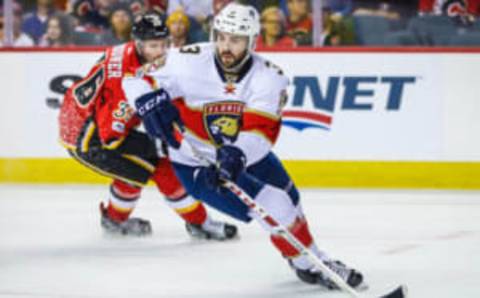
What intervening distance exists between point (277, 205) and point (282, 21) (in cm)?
324

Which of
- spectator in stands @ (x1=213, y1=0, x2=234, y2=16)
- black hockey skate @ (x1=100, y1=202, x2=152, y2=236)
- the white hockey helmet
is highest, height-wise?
the white hockey helmet

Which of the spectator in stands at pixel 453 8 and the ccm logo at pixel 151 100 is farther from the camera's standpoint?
the spectator in stands at pixel 453 8

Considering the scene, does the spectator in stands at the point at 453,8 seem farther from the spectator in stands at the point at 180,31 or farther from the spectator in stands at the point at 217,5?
the spectator in stands at the point at 180,31

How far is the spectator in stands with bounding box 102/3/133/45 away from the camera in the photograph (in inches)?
296

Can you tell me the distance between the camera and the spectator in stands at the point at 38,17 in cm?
763

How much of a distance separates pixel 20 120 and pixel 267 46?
165 cm

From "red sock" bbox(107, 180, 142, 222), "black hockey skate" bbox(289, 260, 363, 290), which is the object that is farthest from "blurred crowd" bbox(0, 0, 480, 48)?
"black hockey skate" bbox(289, 260, 363, 290)

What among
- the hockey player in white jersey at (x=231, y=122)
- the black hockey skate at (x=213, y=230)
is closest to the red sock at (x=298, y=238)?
the hockey player in white jersey at (x=231, y=122)

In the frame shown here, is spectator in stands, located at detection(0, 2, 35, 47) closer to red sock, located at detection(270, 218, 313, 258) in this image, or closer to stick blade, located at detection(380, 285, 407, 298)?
red sock, located at detection(270, 218, 313, 258)

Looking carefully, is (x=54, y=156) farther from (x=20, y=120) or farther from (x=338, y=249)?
(x=338, y=249)

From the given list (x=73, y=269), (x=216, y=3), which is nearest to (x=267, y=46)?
(x=216, y=3)

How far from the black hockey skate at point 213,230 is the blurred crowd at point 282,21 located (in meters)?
2.07

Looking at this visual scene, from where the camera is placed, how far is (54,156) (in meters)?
7.55

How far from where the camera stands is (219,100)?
179 inches
